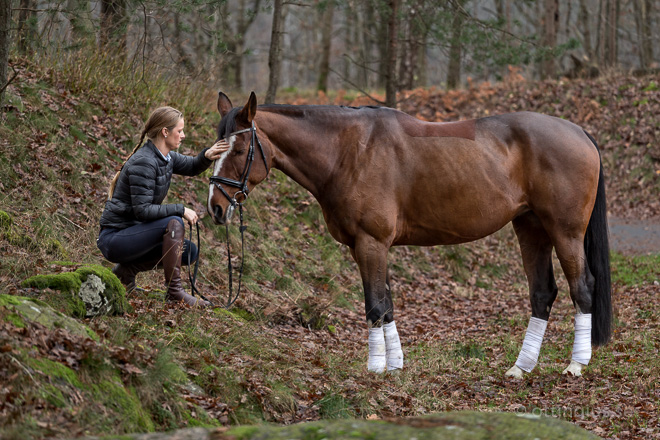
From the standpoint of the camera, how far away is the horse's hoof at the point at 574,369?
6.35m

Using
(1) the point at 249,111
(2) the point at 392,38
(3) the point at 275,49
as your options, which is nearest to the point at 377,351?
(1) the point at 249,111

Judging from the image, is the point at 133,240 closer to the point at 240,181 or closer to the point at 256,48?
the point at 240,181

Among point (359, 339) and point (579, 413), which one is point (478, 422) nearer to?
point (579, 413)

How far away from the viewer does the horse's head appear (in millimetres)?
5820

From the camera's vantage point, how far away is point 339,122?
6266mm

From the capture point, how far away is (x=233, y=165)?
19.3ft

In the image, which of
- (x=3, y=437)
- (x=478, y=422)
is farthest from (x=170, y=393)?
(x=478, y=422)

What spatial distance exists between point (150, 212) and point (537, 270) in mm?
4079

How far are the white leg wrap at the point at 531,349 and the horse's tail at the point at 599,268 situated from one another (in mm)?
587

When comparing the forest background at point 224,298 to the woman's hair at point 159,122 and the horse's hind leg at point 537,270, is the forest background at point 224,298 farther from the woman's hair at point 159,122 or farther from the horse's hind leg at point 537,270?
the woman's hair at point 159,122

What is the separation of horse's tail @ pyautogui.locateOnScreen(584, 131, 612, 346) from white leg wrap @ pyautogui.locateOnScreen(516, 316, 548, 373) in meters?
0.59

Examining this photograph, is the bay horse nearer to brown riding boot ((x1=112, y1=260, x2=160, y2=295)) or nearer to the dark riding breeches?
the dark riding breeches

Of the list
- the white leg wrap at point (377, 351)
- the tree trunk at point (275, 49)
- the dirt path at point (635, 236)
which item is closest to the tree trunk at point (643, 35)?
the dirt path at point (635, 236)

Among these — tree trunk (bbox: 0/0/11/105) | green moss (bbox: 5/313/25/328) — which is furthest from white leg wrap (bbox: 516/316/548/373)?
tree trunk (bbox: 0/0/11/105)
